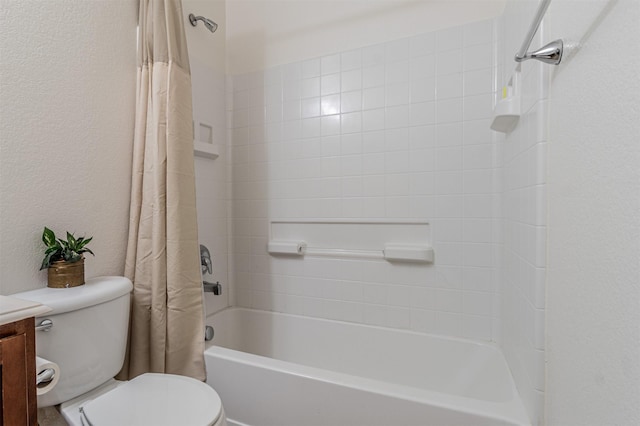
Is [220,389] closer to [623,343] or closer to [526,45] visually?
[623,343]

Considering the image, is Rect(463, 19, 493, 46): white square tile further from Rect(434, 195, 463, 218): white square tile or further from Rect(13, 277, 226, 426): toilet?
Rect(13, 277, 226, 426): toilet

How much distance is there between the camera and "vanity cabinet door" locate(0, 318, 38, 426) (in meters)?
0.61

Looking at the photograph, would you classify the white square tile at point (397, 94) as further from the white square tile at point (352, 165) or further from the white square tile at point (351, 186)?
the white square tile at point (351, 186)

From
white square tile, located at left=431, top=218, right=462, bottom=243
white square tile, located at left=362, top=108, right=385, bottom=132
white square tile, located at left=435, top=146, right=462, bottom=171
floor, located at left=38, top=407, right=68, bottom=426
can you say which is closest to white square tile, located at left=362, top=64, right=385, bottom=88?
white square tile, located at left=362, top=108, right=385, bottom=132

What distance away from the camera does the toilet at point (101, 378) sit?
95 cm

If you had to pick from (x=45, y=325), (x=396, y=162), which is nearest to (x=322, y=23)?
(x=396, y=162)

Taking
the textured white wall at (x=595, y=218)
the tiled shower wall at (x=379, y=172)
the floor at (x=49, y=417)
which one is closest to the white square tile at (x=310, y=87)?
the tiled shower wall at (x=379, y=172)

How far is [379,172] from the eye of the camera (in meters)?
1.71

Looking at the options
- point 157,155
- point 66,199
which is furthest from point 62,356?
point 157,155

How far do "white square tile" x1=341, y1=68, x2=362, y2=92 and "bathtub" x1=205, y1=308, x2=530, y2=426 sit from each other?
4.27 feet

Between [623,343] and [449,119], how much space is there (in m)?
1.26

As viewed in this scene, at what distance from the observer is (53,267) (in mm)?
1108

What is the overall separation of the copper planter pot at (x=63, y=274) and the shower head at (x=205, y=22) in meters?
1.35

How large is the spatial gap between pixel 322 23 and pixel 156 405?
1956 mm
